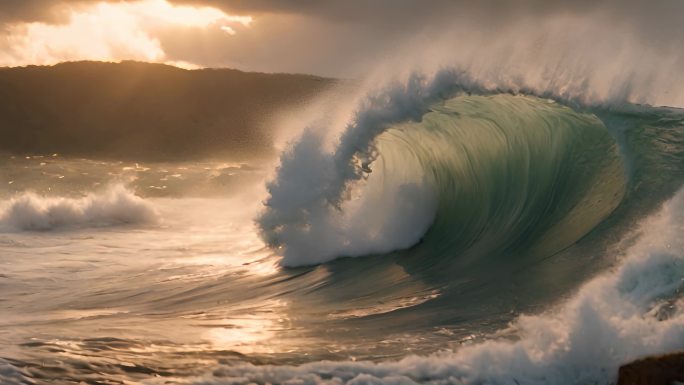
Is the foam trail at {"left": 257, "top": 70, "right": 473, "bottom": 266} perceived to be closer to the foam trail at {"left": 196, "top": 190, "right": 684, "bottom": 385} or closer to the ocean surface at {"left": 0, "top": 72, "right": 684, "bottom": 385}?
the ocean surface at {"left": 0, "top": 72, "right": 684, "bottom": 385}

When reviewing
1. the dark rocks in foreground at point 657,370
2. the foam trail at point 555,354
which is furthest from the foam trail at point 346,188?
the dark rocks in foreground at point 657,370

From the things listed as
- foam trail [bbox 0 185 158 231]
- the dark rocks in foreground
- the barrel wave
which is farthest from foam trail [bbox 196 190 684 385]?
foam trail [bbox 0 185 158 231]

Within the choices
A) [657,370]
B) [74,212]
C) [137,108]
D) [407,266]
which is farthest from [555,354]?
[137,108]

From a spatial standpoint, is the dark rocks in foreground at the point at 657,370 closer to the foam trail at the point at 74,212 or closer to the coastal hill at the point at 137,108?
the foam trail at the point at 74,212

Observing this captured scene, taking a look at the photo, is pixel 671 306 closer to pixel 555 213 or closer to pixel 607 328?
pixel 607 328

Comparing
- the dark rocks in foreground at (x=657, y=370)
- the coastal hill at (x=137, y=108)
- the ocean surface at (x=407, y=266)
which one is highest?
the coastal hill at (x=137, y=108)

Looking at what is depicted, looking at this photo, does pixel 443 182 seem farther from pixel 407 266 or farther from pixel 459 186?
pixel 407 266

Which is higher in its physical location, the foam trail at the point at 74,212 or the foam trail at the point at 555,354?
the foam trail at the point at 74,212
